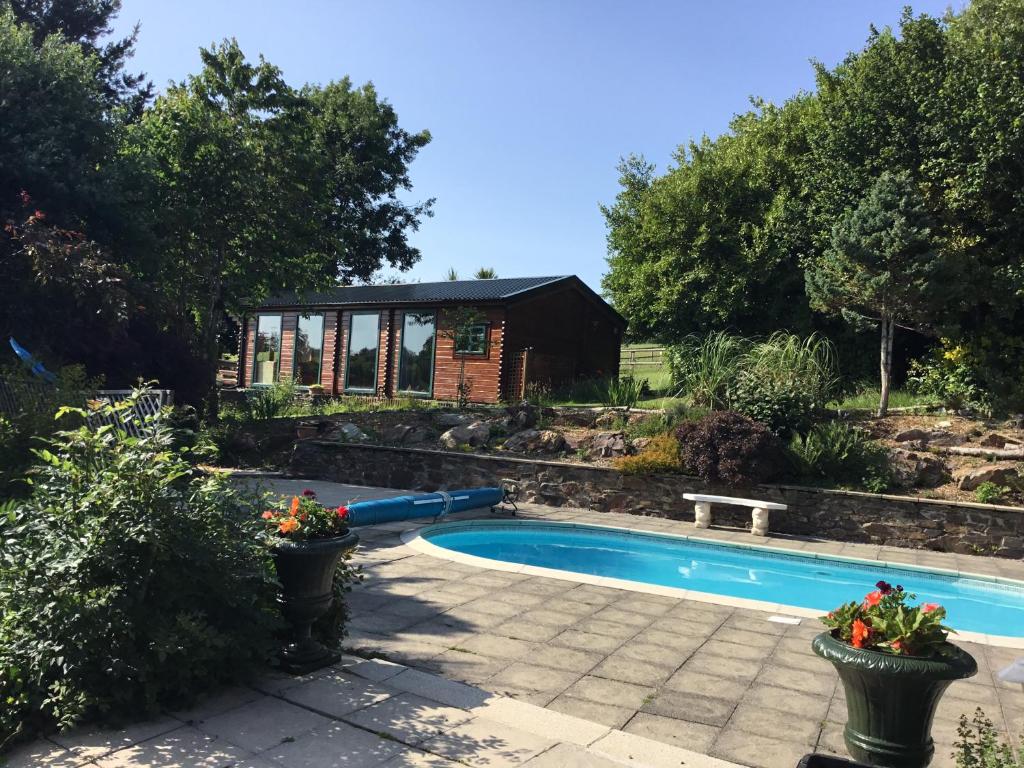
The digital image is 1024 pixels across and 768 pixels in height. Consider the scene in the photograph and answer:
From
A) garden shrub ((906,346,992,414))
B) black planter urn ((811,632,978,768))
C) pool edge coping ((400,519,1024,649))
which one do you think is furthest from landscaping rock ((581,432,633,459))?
black planter urn ((811,632,978,768))

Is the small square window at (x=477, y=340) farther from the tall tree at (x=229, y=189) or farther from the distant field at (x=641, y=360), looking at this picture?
the distant field at (x=641, y=360)

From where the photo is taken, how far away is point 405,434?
1416cm

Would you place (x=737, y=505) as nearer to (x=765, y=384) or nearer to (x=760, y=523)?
(x=760, y=523)

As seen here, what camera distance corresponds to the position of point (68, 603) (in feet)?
10.8

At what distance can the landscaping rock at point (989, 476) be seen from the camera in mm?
9555

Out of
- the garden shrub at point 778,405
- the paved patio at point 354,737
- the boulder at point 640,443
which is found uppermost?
the garden shrub at point 778,405

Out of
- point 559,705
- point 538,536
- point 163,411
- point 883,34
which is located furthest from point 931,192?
point 163,411

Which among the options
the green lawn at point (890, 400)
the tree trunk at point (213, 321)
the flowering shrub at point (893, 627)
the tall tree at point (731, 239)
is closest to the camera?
the flowering shrub at point (893, 627)

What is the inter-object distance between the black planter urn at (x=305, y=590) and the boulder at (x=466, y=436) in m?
9.09

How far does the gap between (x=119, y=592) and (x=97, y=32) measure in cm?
3005

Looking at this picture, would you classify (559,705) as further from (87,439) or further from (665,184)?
(665,184)

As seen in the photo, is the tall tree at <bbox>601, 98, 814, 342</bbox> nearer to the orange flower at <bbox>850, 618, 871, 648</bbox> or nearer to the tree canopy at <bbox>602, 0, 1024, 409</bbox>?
the tree canopy at <bbox>602, 0, 1024, 409</bbox>

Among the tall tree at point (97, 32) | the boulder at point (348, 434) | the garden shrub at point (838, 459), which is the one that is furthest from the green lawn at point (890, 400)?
the tall tree at point (97, 32)

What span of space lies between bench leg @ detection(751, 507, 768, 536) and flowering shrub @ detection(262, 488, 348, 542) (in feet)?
23.6
